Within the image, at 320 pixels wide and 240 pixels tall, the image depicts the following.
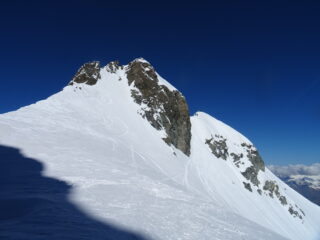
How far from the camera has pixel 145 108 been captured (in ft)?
181

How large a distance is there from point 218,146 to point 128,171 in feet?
182

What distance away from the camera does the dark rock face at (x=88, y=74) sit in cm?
5453

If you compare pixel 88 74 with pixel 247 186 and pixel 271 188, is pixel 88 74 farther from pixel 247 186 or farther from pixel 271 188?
pixel 271 188

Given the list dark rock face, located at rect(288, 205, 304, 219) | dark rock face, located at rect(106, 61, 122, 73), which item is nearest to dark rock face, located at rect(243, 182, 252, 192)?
dark rock face, located at rect(288, 205, 304, 219)

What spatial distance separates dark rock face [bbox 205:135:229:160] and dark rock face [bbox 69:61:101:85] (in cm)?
2979

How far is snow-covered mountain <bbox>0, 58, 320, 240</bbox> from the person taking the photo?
820 centimetres

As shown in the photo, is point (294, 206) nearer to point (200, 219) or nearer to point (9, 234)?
point (200, 219)

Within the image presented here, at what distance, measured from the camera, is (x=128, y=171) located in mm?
17031

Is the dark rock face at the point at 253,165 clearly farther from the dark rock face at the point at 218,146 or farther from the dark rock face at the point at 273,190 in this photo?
the dark rock face at the point at 218,146

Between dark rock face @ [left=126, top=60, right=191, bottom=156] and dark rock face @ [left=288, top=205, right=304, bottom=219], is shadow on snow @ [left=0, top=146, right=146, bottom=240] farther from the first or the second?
dark rock face @ [left=288, top=205, right=304, bottom=219]

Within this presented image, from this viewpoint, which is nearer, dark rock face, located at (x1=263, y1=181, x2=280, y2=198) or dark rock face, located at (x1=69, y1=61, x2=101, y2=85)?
dark rock face, located at (x1=69, y1=61, x2=101, y2=85)

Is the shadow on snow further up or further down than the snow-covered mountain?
further down

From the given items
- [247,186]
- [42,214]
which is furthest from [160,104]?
[42,214]

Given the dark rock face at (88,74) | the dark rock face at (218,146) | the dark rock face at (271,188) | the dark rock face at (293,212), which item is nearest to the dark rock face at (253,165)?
the dark rock face at (271,188)
